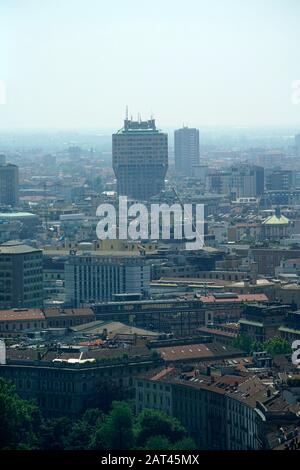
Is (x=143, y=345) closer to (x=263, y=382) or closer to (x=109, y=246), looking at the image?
(x=263, y=382)

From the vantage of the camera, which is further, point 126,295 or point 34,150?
point 34,150

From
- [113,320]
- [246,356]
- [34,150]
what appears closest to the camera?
[246,356]

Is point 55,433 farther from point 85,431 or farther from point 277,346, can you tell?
point 277,346

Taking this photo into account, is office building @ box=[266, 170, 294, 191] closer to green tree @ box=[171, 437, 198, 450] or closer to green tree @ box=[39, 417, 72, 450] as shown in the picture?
green tree @ box=[39, 417, 72, 450]

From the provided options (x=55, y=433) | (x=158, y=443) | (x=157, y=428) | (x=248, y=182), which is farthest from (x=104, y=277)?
(x=248, y=182)

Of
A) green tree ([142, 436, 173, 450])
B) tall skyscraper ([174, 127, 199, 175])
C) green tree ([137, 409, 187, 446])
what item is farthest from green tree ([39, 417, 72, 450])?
tall skyscraper ([174, 127, 199, 175])
